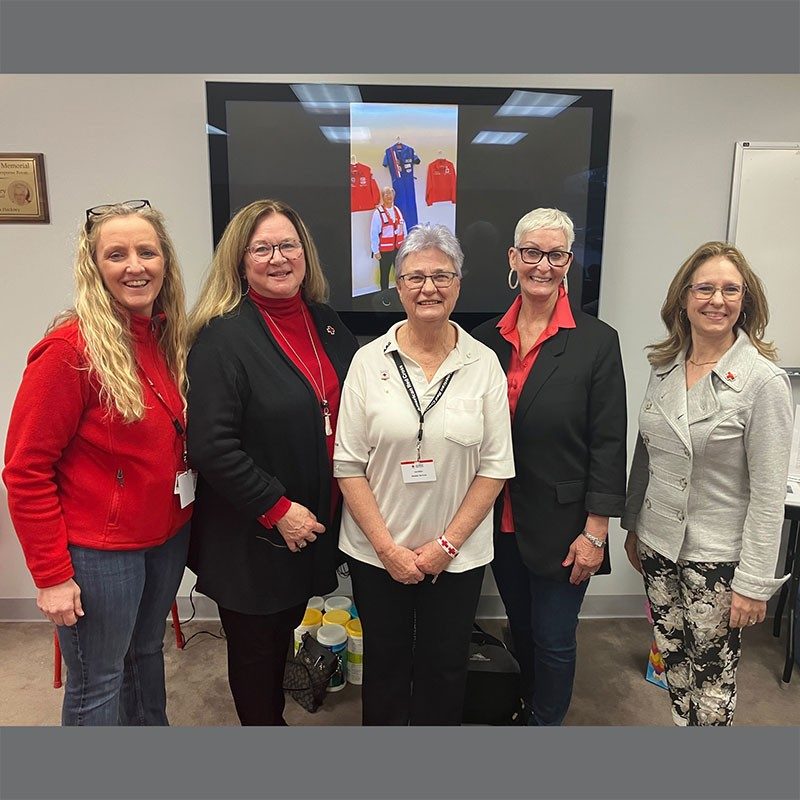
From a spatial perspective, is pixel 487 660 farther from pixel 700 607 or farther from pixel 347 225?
pixel 347 225

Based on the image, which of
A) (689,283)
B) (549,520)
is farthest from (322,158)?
(549,520)

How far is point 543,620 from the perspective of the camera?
1.79 meters

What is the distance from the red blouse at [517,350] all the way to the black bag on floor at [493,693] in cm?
55

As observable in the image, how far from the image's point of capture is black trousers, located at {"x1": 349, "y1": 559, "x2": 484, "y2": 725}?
160cm

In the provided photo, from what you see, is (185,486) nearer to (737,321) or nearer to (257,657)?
(257,657)

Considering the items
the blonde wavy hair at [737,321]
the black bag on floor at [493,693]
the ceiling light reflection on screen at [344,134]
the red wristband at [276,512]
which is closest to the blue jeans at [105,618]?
the red wristband at [276,512]

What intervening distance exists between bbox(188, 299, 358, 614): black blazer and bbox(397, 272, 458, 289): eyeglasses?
32cm

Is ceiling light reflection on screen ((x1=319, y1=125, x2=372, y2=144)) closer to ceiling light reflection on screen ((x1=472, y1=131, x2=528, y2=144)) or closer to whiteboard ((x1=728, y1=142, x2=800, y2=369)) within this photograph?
ceiling light reflection on screen ((x1=472, y1=131, x2=528, y2=144))

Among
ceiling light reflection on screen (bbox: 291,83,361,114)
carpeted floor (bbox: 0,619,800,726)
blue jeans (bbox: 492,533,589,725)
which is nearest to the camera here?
blue jeans (bbox: 492,533,589,725)

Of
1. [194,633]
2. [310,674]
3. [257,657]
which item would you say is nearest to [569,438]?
[257,657]

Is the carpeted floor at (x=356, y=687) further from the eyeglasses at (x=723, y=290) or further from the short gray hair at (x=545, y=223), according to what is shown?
the short gray hair at (x=545, y=223)

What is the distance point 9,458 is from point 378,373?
0.87 metres

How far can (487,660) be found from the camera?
Answer: 205cm

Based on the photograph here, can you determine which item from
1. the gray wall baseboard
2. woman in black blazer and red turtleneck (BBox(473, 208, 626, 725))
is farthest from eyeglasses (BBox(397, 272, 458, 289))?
the gray wall baseboard
